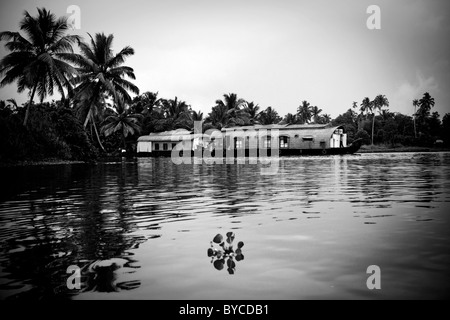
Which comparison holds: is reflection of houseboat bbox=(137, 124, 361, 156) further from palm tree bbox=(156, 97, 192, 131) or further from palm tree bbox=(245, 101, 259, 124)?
palm tree bbox=(245, 101, 259, 124)

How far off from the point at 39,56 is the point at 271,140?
35.3 metres

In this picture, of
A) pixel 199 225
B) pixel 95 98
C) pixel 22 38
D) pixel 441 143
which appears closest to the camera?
pixel 199 225

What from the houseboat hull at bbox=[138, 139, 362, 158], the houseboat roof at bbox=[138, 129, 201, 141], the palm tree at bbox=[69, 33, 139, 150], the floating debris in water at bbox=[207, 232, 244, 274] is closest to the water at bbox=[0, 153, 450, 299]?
the floating debris in water at bbox=[207, 232, 244, 274]

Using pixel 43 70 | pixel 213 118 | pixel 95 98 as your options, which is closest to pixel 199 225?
pixel 43 70

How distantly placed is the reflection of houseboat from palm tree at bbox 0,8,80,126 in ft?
84.1

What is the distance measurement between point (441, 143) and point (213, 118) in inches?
1680

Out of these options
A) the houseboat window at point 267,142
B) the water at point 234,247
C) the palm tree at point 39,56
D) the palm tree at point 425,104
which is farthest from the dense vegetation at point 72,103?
the palm tree at point 425,104

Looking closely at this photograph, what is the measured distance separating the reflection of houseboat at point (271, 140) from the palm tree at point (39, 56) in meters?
25.6

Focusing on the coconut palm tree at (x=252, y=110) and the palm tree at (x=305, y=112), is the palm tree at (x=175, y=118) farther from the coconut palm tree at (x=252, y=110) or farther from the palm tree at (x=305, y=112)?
the palm tree at (x=305, y=112)

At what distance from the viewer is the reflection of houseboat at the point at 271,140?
56562 millimetres

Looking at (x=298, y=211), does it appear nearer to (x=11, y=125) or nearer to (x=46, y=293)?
(x=46, y=293)

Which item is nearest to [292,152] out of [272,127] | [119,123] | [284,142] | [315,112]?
[284,142]
